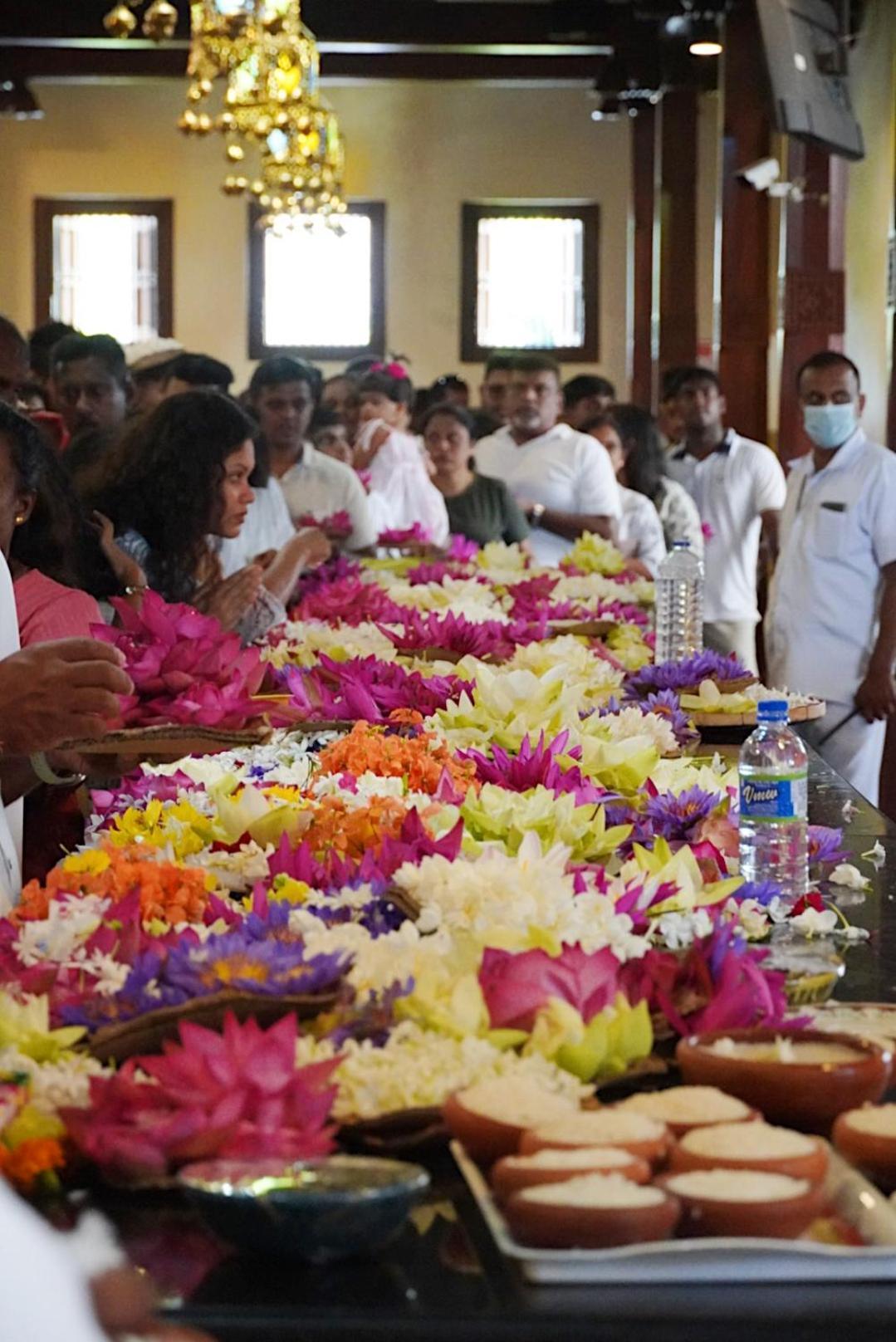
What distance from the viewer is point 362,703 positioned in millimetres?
3059

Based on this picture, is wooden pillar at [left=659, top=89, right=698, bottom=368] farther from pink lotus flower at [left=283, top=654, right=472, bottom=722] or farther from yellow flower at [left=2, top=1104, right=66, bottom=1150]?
yellow flower at [left=2, top=1104, right=66, bottom=1150]

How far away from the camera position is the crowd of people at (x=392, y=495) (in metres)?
3.25

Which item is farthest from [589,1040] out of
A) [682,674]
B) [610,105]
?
[610,105]

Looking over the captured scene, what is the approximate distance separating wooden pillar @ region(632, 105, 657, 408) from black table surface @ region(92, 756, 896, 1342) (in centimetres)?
1304

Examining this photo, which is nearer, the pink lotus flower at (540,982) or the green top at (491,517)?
the pink lotus flower at (540,982)

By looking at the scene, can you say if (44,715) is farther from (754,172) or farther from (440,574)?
(754,172)

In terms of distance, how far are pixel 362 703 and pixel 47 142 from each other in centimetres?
1366

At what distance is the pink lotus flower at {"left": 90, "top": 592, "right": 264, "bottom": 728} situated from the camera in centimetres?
287

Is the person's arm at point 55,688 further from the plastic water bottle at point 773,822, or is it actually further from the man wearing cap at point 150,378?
the man wearing cap at point 150,378

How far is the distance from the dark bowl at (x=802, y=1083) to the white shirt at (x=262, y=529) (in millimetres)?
4146

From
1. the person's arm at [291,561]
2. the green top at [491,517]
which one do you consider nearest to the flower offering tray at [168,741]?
the person's arm at [291,561]

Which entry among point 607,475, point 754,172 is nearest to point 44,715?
point 607,475

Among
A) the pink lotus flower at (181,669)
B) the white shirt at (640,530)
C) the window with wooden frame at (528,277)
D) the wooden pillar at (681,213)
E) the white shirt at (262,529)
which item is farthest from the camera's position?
the window with wooden frame at (528,277)

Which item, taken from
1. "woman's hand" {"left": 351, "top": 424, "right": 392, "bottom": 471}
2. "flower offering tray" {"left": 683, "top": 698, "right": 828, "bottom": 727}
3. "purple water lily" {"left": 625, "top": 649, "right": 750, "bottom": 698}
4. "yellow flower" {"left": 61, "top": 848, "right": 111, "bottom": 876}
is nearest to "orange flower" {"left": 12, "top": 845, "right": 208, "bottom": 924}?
"yellow flower" {"left": 61, "top": 848, "right": 111, "bottom": 876}
